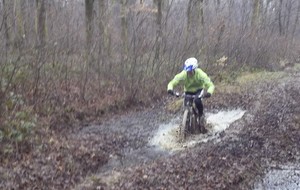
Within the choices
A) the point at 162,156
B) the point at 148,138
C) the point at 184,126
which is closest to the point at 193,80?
the point at 184,126

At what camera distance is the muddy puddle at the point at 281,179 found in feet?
28.5

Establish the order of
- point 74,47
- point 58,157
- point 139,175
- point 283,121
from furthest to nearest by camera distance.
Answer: point 74,47 → point 283,121 → point 58,157 → point 139,175

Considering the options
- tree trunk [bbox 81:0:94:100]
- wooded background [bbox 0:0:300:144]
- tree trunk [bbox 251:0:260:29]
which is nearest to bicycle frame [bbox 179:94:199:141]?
wooded background [bbox 0:0:300:144]

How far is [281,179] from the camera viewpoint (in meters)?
9.10

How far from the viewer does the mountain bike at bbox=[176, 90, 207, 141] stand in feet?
39.4

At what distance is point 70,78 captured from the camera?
15305 mm

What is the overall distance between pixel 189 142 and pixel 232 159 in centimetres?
221

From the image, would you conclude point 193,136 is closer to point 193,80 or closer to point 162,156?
point 193,80

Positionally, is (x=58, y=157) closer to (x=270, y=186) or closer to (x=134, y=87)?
(x=270, y=186)

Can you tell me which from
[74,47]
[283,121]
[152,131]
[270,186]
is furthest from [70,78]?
[270,186]

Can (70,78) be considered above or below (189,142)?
above

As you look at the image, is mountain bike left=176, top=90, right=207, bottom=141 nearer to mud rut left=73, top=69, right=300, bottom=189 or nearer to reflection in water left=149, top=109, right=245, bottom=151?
reflection in water left=149, top=109, right=245, bottom=151

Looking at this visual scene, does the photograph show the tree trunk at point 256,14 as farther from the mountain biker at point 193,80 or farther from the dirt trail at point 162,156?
the mountain biker at point 193,80

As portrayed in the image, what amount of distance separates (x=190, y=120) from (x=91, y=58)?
19.2ft
